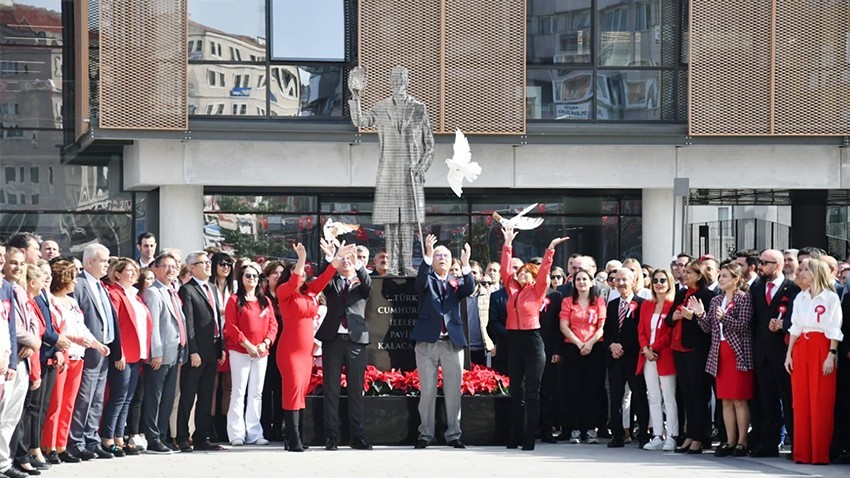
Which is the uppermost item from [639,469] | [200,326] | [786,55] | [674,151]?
[786,55]

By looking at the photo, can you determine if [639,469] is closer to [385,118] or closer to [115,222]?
[385,118]

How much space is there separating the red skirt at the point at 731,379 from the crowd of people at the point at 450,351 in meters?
0.02

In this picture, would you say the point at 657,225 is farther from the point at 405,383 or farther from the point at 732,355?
the point at 732,355

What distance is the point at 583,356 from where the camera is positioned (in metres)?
17.1

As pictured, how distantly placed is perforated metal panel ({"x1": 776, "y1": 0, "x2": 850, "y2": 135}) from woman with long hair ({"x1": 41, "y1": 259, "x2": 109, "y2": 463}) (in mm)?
15818

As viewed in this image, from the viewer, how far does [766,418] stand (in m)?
15.4

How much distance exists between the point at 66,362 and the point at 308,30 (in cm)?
1383

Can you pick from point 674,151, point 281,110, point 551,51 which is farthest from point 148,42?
point 674,151

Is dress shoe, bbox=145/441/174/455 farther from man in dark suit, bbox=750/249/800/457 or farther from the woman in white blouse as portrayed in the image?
the woman in white blouse

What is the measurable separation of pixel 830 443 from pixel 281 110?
14.1m

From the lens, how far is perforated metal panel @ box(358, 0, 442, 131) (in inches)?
1019

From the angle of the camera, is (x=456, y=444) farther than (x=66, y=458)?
Yes

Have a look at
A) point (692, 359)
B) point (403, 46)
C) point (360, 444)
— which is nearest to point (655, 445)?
point (692, 359)

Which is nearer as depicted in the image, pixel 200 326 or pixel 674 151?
pixel 200 326
